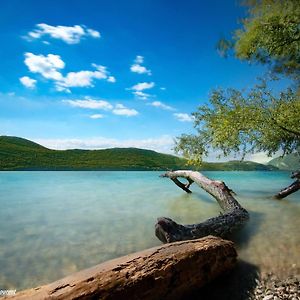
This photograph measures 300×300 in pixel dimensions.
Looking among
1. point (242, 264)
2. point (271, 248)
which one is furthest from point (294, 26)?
point (242, 264)

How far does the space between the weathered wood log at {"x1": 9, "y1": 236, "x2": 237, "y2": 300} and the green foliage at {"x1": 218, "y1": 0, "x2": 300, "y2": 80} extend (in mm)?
10010

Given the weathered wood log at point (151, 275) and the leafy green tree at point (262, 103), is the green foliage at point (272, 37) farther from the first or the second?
the weathered wood log at point (151, 275)

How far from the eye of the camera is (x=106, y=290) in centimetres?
438

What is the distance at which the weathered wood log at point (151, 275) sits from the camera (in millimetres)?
4312

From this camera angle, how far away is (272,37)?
515 inches

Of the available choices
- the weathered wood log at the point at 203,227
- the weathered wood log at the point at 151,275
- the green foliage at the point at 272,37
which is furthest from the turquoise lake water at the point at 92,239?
the green foliage at the point at 272,37

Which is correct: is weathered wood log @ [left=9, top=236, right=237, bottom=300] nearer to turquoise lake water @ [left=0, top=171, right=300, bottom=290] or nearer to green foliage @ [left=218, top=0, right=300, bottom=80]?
turquoise lake water @ [left=0, top=171, right=300, bottom=290]

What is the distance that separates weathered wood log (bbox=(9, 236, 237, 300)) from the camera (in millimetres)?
4312

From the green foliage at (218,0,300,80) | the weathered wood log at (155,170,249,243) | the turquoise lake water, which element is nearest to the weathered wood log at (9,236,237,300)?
the weathered wood log at (155,170,249,243)

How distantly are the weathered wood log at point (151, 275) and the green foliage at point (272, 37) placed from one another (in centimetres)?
1001

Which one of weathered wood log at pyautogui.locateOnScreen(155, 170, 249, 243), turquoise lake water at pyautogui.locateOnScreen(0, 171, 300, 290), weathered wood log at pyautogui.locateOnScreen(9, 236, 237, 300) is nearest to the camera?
weathered wood log at pyautogui.locateOnScreen(9, 236, 237, 300)

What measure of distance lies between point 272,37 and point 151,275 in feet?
40.0

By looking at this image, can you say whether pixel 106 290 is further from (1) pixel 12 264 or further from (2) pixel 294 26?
(2) pixel 294 26

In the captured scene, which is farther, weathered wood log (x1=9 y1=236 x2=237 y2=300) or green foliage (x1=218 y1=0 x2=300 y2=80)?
green foliage (x1=218 y1=0 x2=300 y2=80)
